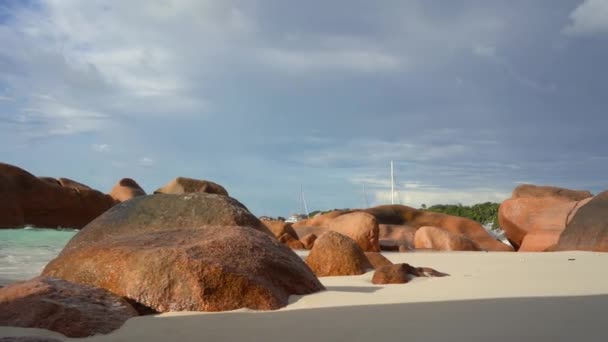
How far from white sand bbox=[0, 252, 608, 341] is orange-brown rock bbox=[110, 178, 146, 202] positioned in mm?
31015

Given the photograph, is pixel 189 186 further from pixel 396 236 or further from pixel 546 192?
pixel 546 192

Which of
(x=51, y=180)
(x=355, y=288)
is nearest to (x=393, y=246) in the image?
(x=355, y=288)

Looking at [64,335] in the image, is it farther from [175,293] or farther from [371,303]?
[371,303]

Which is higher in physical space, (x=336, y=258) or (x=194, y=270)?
(x=194, y=270)

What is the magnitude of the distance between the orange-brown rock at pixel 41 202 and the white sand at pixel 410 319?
102 feet

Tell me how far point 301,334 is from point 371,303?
47.7 inches

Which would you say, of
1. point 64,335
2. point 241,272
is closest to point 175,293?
point 241,272

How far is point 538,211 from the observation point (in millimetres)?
20547

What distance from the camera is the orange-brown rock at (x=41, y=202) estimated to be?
32.1 m

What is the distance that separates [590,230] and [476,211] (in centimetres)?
3031

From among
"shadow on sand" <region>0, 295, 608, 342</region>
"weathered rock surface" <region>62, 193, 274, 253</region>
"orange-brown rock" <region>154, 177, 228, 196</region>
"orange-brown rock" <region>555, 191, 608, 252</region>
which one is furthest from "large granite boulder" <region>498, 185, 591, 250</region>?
"shadow on sand" <region>0, 295, 608, 342</region>

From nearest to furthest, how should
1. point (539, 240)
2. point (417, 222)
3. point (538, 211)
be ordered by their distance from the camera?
1. point (539, 240)
2. point (538, 211)
3. point (417, 222)

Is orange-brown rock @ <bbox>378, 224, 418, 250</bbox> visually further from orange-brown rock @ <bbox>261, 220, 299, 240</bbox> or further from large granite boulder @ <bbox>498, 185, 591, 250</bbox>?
large granite boulder @ <bbox>498, 185, 591, 250</bbox>

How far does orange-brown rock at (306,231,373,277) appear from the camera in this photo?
7.67 metres
